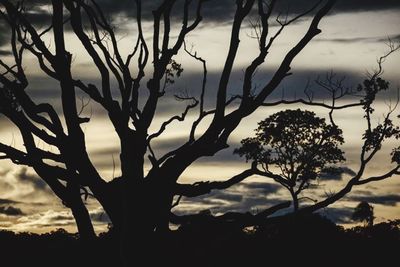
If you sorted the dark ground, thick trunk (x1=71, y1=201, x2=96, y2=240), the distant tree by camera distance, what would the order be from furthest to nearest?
the distant tree
the dark ground
thick trunk (x1=71, y1=201, x2=96, y2=240)

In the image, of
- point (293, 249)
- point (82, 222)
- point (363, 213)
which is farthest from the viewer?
point (363, 213)

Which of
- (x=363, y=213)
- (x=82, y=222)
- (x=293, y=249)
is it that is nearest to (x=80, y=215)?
(x=82, y=222)

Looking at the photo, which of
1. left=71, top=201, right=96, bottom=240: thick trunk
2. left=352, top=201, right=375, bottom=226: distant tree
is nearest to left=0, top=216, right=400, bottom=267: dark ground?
left=71, top=201, right=96, bottom=240: thick trunk

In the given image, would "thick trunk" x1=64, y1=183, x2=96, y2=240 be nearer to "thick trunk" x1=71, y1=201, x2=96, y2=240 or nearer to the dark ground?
"thick trunk" x1=71, y1=201, x2=96, y2=240

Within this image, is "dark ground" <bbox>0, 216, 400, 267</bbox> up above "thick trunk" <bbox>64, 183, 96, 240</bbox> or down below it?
below

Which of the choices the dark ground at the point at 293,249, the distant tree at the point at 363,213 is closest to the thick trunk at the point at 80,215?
the dark ground at the point at 293,249

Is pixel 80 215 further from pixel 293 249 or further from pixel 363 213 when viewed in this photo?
pixel 363 213

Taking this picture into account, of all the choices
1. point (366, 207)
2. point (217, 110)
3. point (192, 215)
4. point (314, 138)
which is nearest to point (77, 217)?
point (192, 215)

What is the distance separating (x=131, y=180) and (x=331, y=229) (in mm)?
8346

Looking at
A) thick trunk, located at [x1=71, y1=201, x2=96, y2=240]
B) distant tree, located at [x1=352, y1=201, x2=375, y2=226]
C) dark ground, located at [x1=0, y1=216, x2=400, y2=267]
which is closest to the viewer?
thick trunk, located at [x1=71, y1=201, x2=96, y2=240]

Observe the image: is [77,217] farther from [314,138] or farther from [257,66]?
[314,138]

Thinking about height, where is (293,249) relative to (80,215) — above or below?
below

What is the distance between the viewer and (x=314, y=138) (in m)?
39.5

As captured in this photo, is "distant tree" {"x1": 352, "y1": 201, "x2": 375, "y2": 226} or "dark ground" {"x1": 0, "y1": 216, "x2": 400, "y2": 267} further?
"distant tree" {"x1": 352, "y1": 201, "x2": 375, "y2": 226}
